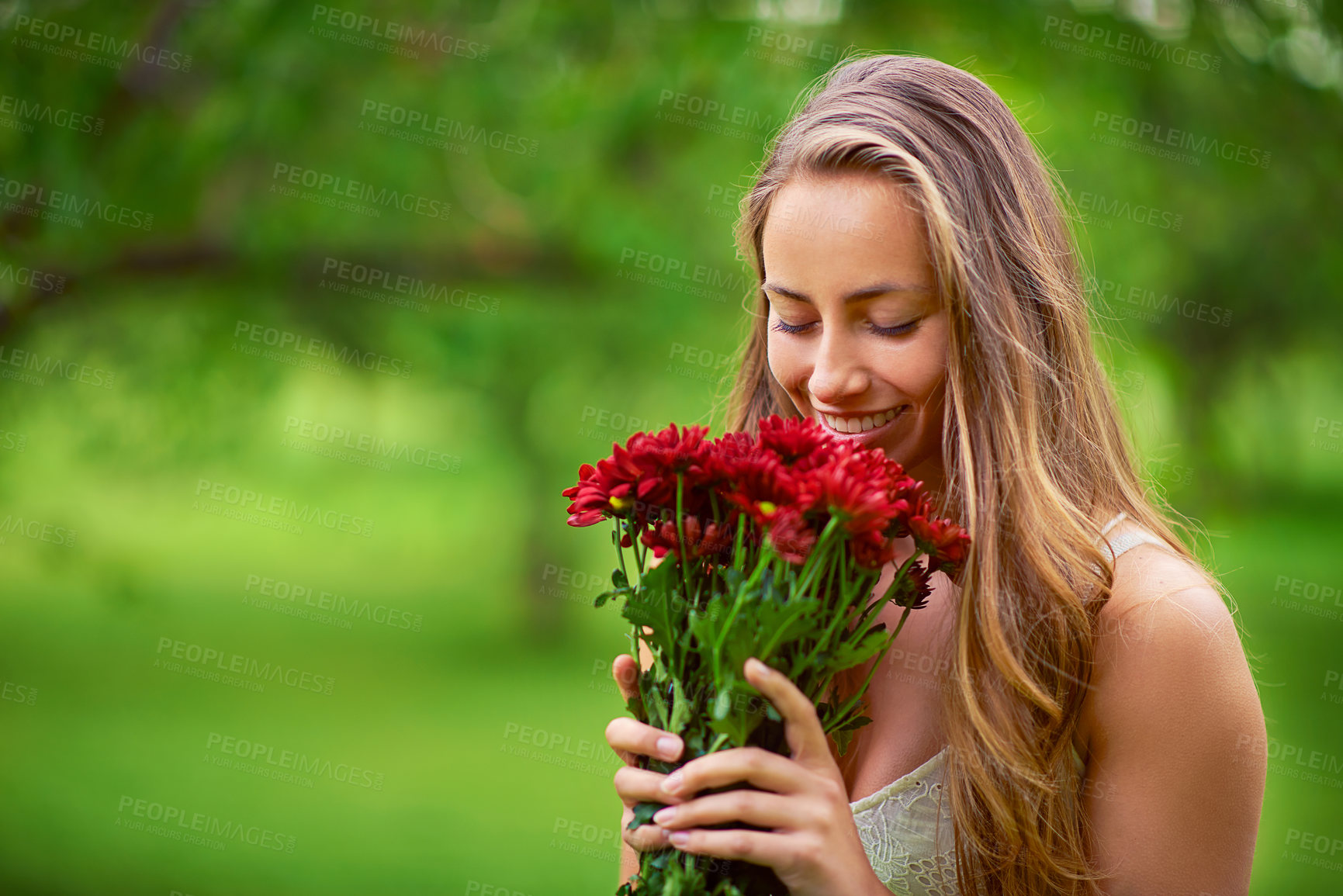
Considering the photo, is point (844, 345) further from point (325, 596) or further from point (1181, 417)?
point (325, 596)

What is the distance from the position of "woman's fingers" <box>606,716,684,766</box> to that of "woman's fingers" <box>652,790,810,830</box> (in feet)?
0.22

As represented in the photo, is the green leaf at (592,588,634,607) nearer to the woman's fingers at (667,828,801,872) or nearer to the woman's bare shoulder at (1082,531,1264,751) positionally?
the woman's fingers at (667,828,801,872)

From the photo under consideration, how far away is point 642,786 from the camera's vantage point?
145 centimetres

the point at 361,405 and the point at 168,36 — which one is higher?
the point at 361,405

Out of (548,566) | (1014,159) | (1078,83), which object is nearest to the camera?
(1014,159)

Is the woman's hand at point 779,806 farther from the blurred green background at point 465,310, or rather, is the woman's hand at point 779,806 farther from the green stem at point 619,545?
the blurred green background at point 465,310

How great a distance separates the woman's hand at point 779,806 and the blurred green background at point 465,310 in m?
1.34

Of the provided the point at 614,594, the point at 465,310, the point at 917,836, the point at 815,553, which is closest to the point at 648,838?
the point at 614,594

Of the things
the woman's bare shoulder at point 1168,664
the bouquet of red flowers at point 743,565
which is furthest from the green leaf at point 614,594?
the woman's bare shoulder at point 1168,664

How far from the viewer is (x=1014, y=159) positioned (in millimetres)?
1865

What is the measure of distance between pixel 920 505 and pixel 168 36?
4375 millimetres

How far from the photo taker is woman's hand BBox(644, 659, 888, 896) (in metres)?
1.38

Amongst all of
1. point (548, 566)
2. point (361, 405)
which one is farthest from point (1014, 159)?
point (548, 566)

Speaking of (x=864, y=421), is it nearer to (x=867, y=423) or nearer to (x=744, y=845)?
(x=867, y=423)
